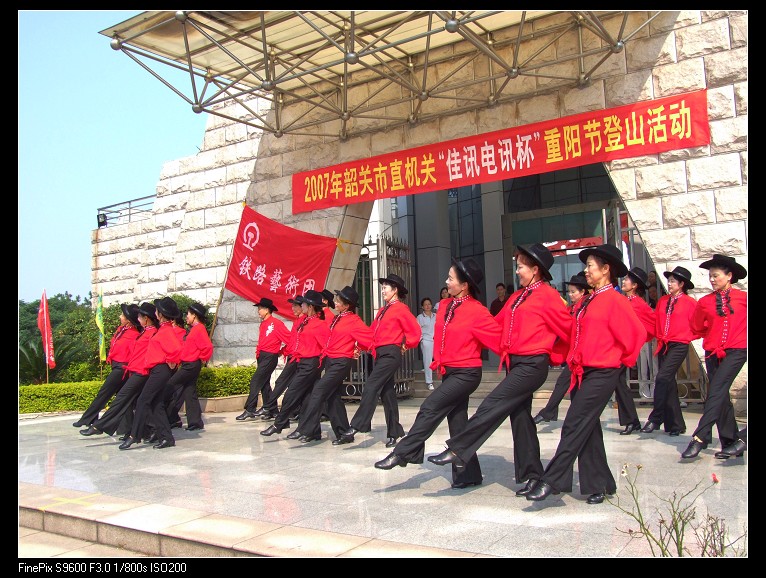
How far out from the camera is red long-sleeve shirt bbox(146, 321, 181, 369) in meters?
7.71

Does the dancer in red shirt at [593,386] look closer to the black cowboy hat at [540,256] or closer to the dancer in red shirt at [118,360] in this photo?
the black cowboy hat at [540,256]

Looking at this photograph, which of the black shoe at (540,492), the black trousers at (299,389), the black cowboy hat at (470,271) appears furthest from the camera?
the black trousers at (299,389)

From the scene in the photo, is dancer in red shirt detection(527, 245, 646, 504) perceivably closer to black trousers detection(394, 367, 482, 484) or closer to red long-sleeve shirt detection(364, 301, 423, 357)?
black trousers detection(394, 367, 482, 484)

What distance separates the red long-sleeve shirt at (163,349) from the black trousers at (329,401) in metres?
1.59

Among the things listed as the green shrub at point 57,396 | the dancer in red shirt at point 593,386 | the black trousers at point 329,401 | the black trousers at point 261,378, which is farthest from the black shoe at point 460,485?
the green shrub at point 57,396

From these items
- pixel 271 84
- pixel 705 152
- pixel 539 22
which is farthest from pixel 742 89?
pixel 271 84

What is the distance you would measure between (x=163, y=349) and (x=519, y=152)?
16.2 feet

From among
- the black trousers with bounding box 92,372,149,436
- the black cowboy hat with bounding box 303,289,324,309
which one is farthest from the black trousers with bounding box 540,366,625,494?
the black trousers with bounding box 92,372,149,436

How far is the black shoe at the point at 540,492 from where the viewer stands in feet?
14.7

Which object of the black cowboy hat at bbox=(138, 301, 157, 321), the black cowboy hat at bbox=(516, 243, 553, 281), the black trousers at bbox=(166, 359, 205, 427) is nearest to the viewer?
the black cowboy hat at bbox=(516, 243, 553, 281)

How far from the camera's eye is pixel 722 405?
222 inches

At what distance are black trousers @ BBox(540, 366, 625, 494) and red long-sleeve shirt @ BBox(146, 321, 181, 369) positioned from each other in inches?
184

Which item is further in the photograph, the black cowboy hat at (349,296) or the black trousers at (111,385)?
the black trousers at (111,385)
